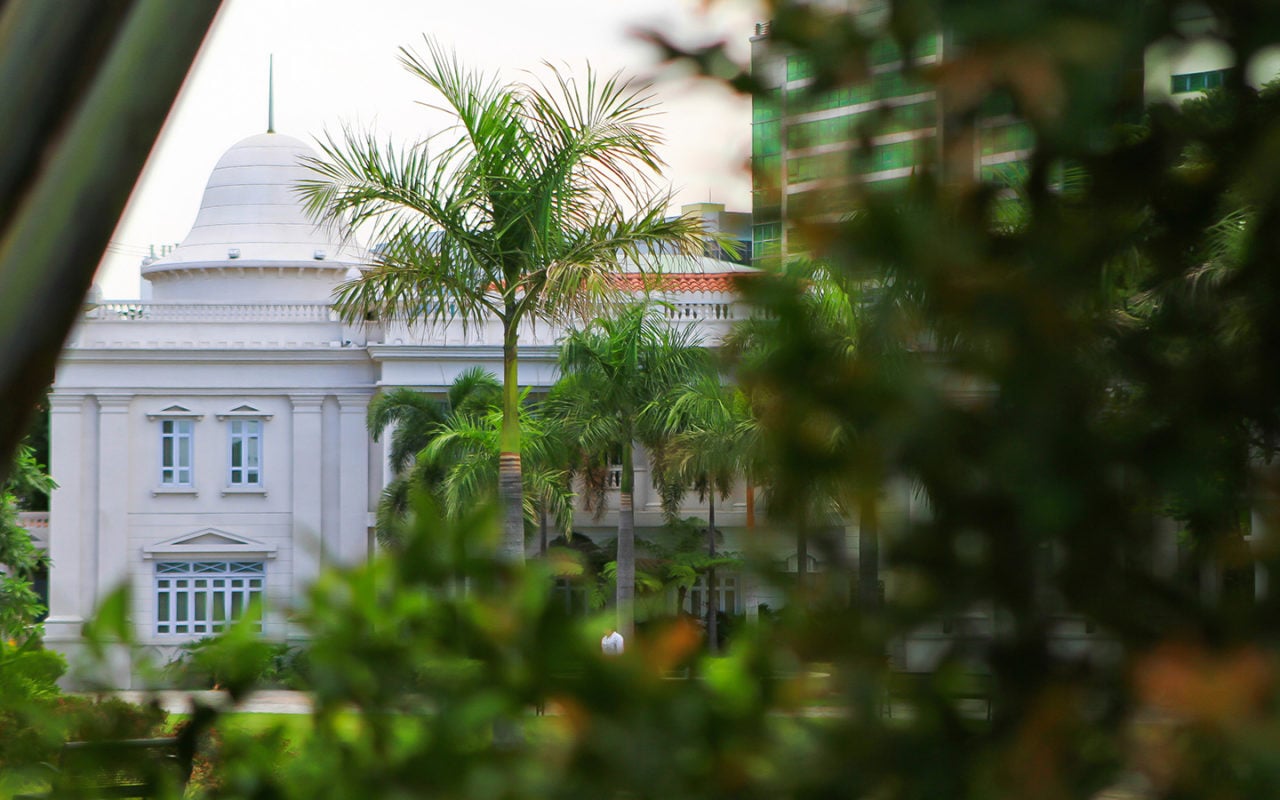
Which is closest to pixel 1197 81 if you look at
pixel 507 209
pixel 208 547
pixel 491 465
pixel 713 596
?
pixel 507 209

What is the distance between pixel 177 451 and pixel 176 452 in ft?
0.09

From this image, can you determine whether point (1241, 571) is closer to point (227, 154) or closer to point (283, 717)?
point (283, 717)

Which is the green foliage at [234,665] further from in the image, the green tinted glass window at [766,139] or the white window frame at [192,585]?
the white window frame at [192,585]

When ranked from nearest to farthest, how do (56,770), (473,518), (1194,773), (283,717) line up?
(1194,773) < (473,518) < (283,717) < (56,770)

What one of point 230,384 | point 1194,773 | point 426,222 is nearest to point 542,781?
point 1194,773

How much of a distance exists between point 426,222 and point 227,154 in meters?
24.0

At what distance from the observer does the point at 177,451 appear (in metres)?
27.0

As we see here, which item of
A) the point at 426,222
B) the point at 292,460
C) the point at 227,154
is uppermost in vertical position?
the point at 227,154

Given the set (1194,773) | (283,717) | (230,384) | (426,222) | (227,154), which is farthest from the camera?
(227,154)

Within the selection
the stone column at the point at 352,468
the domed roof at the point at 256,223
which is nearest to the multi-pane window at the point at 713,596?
the stone column at the point at 352,468

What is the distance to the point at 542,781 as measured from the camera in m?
0.80

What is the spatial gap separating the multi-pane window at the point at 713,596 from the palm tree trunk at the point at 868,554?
23.4m

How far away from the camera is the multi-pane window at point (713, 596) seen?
80.6 feet

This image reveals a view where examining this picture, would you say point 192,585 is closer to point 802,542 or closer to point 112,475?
point 112,475
